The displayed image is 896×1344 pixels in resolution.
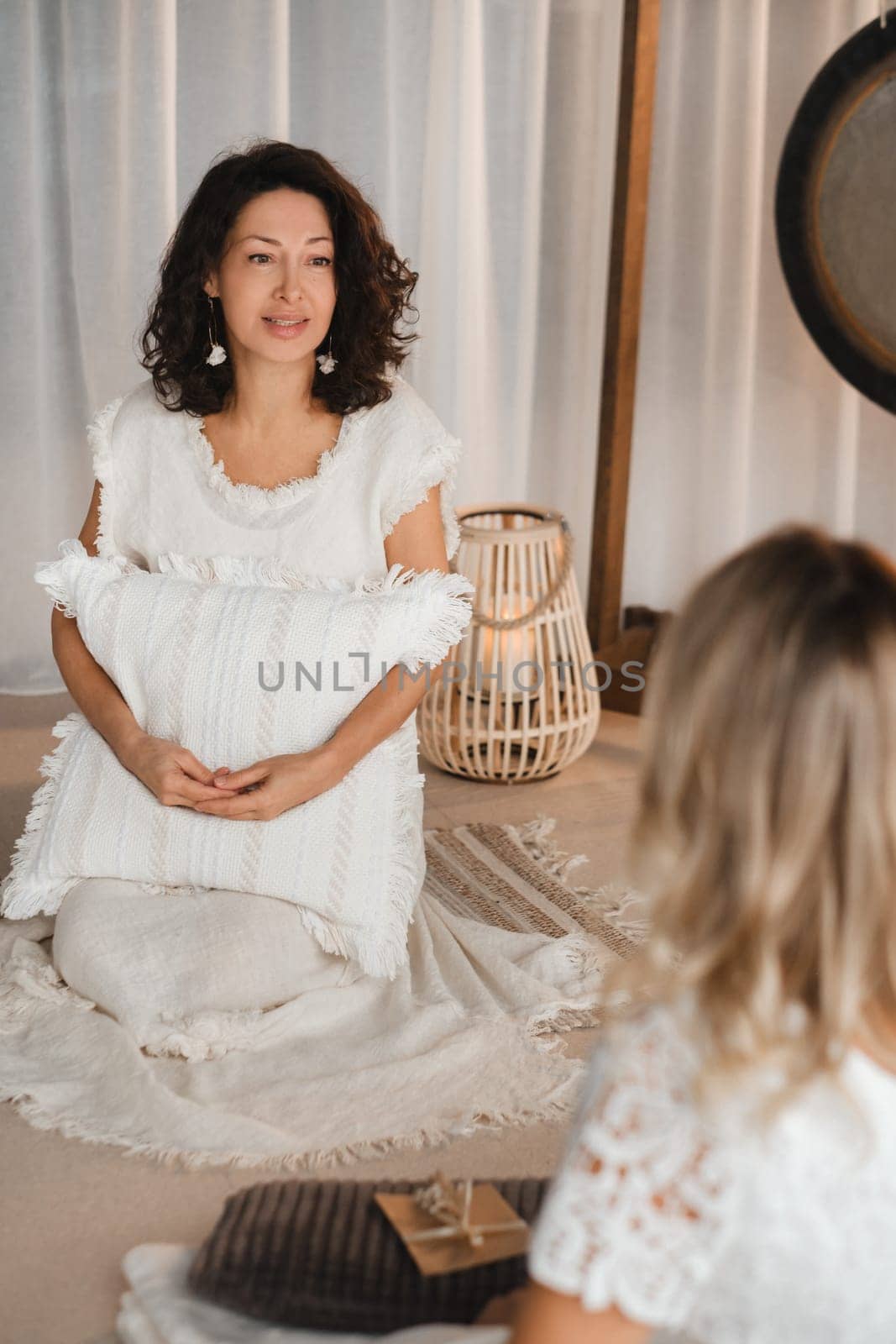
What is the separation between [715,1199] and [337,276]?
1.57m

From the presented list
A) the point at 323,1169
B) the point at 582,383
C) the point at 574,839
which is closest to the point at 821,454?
the point at 582,383

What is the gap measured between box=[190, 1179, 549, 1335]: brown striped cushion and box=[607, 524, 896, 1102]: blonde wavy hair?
52 centimetres

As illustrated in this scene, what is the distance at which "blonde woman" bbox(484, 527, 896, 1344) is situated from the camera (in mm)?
751

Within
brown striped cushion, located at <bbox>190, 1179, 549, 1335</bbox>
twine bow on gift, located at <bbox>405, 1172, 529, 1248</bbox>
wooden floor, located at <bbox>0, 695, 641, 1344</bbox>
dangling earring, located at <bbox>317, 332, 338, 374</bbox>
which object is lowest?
wooden floor, located at <bbox>0, 695, 641, 1344</bbox>

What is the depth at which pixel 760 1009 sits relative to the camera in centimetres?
79

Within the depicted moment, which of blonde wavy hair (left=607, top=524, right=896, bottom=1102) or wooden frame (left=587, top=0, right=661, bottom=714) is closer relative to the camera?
blonde wavy hair (left=607, top=524, right=896, bottom=1102)

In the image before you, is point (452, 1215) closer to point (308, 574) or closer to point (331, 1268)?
point (331, 1268)

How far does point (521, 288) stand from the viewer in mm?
3283

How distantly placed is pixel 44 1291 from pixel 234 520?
102 cm

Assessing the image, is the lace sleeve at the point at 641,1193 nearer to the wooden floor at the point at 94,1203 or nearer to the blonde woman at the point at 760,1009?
the blonde woman at the point at 760,1009

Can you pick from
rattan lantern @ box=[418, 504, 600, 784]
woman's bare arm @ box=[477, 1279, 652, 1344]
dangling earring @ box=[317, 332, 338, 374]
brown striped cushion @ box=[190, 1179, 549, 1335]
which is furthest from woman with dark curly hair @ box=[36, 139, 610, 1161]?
woman's bare arm @ box=[477, 1279, 652, 1344]

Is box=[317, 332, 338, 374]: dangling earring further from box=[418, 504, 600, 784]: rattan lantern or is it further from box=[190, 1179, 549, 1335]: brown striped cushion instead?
→ box=[190, 1179, 549, 1335]: brown striped cushion

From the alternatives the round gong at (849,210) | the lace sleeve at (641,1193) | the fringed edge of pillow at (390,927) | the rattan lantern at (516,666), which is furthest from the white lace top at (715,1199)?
the round gong at (849,210)

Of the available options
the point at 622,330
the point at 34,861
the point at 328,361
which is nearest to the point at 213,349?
the point at 328,361
